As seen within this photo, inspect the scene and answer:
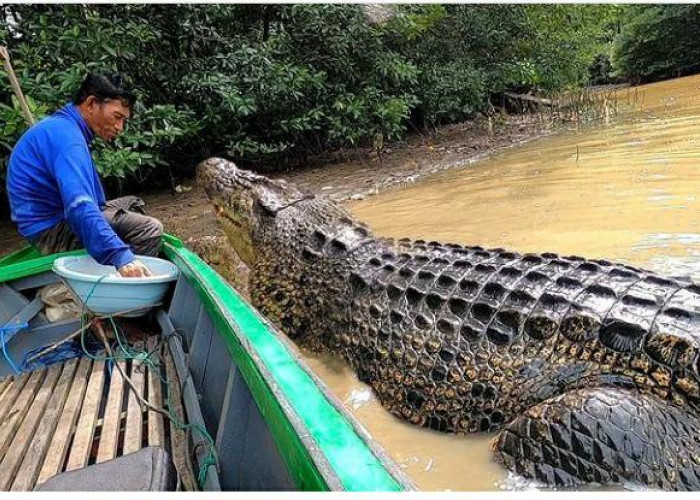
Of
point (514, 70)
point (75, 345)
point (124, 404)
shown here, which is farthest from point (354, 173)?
point (124, 404)

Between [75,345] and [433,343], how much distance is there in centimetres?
225

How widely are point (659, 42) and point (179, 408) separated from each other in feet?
104

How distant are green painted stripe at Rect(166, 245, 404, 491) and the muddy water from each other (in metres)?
0.98

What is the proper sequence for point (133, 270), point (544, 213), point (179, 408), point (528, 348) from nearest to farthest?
point (528, 348)
point (179, 408)
point (133, 270)
point (544, 213)

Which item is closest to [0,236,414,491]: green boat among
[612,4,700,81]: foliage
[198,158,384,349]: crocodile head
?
[198,158,384,349]: crocodile head

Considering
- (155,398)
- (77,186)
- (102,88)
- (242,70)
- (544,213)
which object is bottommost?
(544,213)

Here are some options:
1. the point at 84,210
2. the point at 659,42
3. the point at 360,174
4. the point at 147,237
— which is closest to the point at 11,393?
the point at 84,210

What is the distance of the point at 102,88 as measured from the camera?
10.4 ft

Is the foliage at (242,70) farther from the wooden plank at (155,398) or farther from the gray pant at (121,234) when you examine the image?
the wooden plank at (155,398)

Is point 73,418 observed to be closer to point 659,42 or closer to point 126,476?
point 126,476

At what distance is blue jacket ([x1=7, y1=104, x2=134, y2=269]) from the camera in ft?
9.45

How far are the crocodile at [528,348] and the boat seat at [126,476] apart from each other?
1295mm

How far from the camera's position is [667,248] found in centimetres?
418

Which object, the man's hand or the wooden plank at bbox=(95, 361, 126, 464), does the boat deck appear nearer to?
the wooden plank at bbox=(95, 361, 126, 464)
